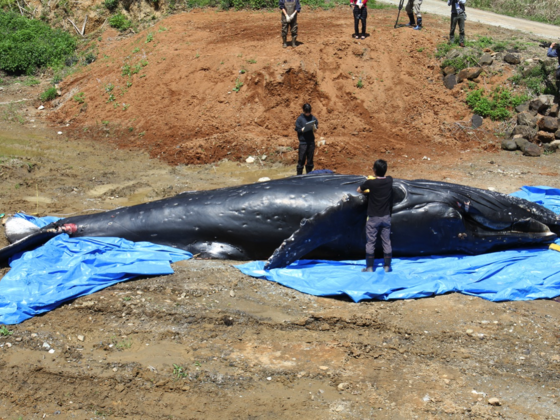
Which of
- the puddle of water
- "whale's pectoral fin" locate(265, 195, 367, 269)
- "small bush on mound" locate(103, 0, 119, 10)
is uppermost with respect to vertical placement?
"small bush on mound" locate(103, 0, 119, 10)

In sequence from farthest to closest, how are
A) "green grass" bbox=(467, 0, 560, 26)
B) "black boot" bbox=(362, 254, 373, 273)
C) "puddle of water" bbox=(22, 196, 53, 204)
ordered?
"green grass" bbox=(467, 0, 560, 26) → "puddle of water" bbox=(22, 196, 53, 204) → "black boot" bbox=(362, 254, 373, 273)

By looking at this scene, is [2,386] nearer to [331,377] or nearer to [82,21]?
[331,377]

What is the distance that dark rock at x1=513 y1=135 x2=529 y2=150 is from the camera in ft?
39.8

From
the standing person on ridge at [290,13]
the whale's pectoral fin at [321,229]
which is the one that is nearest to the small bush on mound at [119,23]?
→ the standing person on ridge at [290,13]

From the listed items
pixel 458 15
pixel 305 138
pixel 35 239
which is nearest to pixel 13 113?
pixel 35 239

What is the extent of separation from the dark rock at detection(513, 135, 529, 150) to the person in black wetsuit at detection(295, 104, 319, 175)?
5.41 m

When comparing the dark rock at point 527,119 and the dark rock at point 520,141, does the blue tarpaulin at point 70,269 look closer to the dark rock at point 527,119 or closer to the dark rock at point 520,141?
the dark rock at point 520,141

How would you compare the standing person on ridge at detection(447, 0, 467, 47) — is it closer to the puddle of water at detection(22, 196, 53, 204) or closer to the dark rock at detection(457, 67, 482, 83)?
the dark rock at detection(457, 67, 482, 83)

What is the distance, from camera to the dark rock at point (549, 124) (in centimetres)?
1210

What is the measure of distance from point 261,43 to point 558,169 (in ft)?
29.9

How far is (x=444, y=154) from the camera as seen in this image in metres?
12.4

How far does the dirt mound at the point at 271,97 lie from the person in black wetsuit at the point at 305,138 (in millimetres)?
1395

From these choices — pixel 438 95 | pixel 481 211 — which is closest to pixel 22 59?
pixel 438 95

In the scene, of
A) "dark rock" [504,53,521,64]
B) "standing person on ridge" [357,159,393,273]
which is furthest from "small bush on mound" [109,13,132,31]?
"standing person on ridge" [357,159,393,273]
